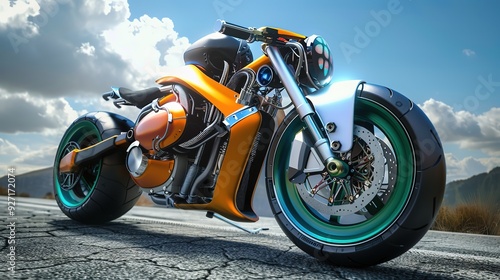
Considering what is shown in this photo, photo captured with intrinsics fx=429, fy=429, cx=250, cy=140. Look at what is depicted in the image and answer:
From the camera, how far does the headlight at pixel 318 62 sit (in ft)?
7.68

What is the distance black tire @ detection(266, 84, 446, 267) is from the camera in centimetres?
174

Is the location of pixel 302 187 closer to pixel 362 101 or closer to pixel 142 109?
pixel 362 101

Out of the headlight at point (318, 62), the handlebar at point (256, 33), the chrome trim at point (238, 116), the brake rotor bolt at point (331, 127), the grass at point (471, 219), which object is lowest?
the grass at point (471, 219)

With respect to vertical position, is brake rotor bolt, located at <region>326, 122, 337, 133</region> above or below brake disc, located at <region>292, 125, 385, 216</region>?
above

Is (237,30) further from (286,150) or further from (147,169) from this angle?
(147,169)

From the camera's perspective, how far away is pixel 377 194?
194 centimetres

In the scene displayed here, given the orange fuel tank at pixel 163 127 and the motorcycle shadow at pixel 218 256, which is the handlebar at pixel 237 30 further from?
the motorcycle shadow at pixel 218 256

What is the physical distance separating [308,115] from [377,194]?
49cm

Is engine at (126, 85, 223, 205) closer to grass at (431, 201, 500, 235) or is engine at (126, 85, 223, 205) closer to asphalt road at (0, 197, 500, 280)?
asphalt road at (0, 197, 500, 280)

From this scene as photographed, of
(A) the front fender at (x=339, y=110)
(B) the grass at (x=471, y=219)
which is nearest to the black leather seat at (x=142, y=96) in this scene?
(A) the front fender at (x=339, y=110)

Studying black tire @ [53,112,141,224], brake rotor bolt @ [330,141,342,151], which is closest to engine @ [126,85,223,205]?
black tire @ [53,112,141,224]

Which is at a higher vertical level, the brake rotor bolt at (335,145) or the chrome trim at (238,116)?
the chrome trim at (238,116)

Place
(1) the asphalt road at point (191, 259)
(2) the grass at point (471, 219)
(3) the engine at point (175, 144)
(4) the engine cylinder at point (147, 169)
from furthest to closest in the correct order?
(2) the grass at point (471, 219) → (4) the engine cylinder at point (147, 169) → (3) the engine at point (175, 144) → (1) the asphalt road at point (191, 259)

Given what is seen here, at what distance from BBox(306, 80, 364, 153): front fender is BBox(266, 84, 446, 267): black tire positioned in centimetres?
6
